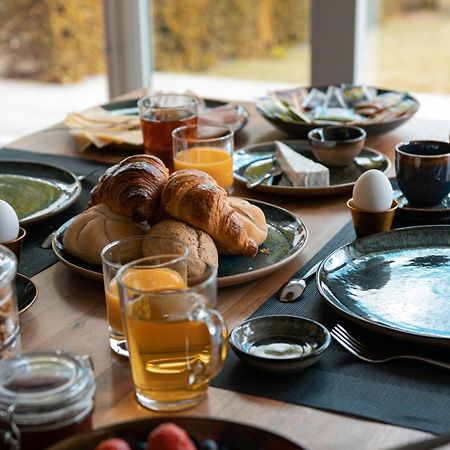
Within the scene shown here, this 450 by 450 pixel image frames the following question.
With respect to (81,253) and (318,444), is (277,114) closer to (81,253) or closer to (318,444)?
(81,253)

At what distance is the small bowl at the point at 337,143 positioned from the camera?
5.74ft

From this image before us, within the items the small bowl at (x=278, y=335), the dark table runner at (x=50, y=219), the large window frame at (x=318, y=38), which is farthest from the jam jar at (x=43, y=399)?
the large window frame at (x=318, y=38)

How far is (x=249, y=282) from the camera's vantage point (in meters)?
1.27

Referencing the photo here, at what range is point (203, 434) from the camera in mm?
801

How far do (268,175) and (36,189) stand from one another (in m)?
0.47

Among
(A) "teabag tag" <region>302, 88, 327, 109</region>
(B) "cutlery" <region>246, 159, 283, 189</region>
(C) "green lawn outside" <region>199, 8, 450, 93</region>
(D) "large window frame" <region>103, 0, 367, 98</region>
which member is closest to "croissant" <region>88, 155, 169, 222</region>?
(B) "cutlery" <region>246, 159, 283, 189</region>


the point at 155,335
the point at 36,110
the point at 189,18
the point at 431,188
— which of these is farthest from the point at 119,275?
the point at 36,110

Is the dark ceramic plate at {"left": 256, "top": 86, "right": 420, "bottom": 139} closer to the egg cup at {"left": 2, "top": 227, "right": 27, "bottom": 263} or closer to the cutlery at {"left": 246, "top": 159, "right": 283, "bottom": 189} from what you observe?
the cutlery at {"left": 246, "top": 159, "right": 283, "bottom": 189}

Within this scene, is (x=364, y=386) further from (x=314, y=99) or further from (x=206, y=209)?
(x=314, y=99)

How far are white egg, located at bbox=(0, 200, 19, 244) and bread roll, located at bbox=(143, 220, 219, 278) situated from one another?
0.20 meters

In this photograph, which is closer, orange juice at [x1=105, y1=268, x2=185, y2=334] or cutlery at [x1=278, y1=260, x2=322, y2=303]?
orange juice at [x1=105, y1=268, x2=185, y2=334]

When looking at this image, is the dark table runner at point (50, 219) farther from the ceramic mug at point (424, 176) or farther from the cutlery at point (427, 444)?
the cutlery at point (427, 444)

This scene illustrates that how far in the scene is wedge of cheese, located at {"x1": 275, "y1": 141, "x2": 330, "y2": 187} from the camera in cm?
164

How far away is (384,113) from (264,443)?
1408 millimetres
